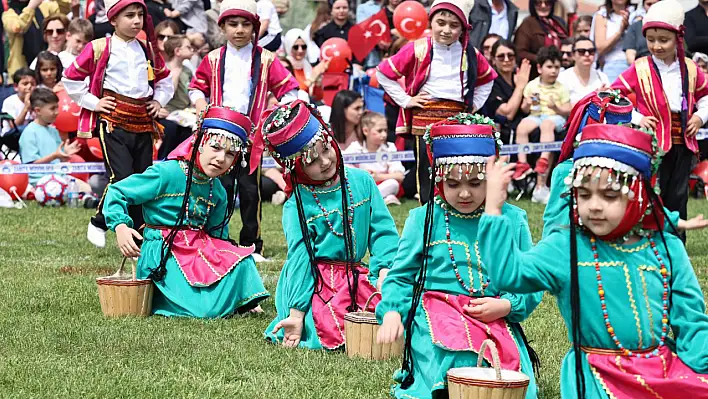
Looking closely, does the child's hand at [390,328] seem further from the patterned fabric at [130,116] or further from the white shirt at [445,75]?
the white shirt at [445,75]

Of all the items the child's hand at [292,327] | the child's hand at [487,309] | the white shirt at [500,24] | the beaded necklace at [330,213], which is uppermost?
the white shirt at [500,24]

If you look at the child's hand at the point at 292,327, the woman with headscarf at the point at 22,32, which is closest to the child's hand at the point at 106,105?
the child's hand at the point at 292,327

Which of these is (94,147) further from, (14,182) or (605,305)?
(605,305)

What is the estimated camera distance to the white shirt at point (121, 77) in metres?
9.01

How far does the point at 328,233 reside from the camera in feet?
20.3

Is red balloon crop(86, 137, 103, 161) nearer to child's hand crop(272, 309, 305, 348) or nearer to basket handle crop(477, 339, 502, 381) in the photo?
child's hand crop(272, 309, 305, 348)

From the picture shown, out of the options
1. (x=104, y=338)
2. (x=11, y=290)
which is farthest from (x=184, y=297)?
(x=11, y=290)

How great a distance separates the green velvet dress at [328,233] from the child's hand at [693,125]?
4.01 meters

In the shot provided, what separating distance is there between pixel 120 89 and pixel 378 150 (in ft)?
16.2

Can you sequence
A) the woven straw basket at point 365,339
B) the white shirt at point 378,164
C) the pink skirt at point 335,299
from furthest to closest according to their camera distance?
the white shirt at point 378,164 < the pink skirt at point 335,299 < the woven straw basket at point 365,339

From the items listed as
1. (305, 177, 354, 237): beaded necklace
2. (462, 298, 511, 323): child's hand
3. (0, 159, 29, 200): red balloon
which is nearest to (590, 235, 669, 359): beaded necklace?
(462, 298, 511, 323): child's hand

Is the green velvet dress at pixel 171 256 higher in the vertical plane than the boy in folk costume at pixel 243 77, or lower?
lower

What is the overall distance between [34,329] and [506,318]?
8.89 feet

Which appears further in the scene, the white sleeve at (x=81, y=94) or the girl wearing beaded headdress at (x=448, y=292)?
the white sleeve at (x=81, y=94)
